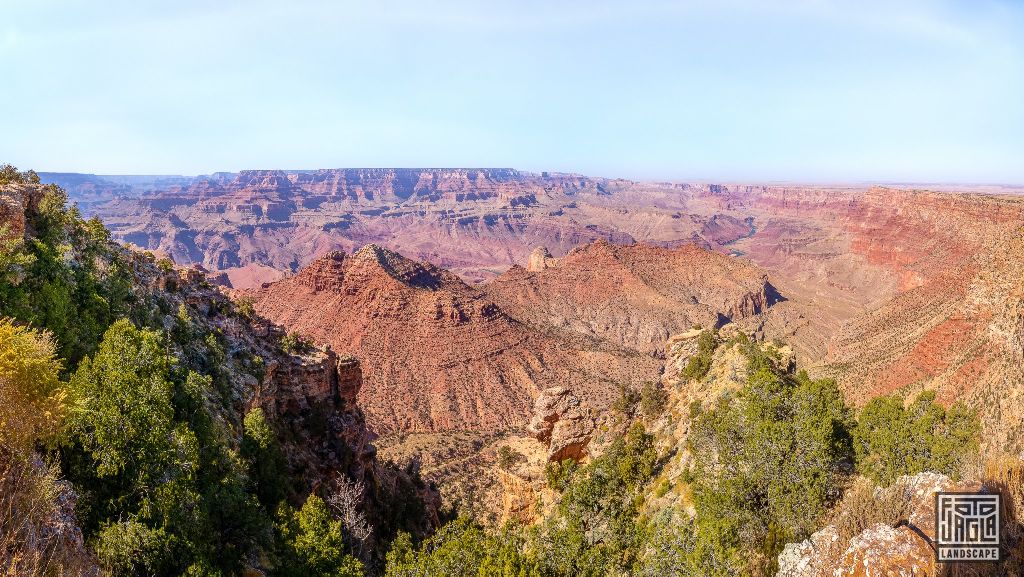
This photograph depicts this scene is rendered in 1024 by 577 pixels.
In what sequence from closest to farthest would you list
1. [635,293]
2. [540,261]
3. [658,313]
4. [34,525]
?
[34,525]
[658,313]
[635,293]
[540,261]

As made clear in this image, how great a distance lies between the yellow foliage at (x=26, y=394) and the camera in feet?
30.5

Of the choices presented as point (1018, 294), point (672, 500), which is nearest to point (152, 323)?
point (672, 500)

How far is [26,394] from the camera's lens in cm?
999

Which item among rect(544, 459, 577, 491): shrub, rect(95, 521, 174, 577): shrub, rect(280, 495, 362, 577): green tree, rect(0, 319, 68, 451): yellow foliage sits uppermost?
rect(0, 319, 68, 451): yellow foliage

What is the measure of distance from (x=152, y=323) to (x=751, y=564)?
23.1 m

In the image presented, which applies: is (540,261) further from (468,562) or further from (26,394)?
(26,394)

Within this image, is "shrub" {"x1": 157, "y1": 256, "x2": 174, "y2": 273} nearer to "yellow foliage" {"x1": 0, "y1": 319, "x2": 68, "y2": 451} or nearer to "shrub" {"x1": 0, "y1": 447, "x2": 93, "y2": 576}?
"yellow foliage" {"x1": 0, "y1": 319, "x2": 68, "y2": 451}

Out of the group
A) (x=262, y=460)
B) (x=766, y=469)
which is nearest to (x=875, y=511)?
(x=766, y=469)

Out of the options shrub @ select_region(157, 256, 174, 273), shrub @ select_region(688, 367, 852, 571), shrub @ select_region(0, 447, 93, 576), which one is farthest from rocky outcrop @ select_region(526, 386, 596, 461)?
shrub @ select_region(0, 447, 93, 576)
